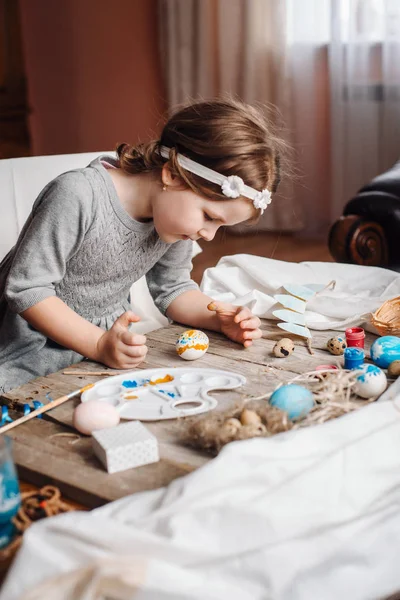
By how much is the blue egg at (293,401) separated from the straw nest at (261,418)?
0.4 inches

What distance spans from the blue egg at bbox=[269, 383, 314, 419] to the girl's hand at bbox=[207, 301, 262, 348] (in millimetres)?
330

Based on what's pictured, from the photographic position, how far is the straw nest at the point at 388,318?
4.59ft

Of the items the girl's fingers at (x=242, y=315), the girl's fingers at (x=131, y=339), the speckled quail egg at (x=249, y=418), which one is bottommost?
the girl's fingers at (x=242, y=315)

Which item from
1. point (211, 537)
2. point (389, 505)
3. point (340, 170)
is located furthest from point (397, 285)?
point (340, 170)

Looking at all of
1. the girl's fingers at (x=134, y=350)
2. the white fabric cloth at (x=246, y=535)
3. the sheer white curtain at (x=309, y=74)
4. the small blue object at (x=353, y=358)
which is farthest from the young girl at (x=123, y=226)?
the sheer white curtain at (x=309, y=74)

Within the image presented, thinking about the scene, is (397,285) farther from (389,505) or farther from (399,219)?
(389,505)

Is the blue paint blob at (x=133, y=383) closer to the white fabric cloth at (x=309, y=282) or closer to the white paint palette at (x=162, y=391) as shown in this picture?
the white paint palette at (x=162, y=391)

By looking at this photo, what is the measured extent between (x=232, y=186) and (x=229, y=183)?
0.01 metres

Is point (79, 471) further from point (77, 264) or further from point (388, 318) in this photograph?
point (388, 318)

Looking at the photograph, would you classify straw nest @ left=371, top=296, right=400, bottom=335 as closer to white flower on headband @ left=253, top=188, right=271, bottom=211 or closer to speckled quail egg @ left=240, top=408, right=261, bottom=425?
white flower on headband @ left=253, top=188, right=271, bottom=211

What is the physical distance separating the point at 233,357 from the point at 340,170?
3.04m

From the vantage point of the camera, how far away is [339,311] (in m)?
1.56

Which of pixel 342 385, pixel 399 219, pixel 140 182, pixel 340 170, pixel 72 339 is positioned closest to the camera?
pixel 342 385

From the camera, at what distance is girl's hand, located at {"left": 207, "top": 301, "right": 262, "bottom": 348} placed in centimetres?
142
